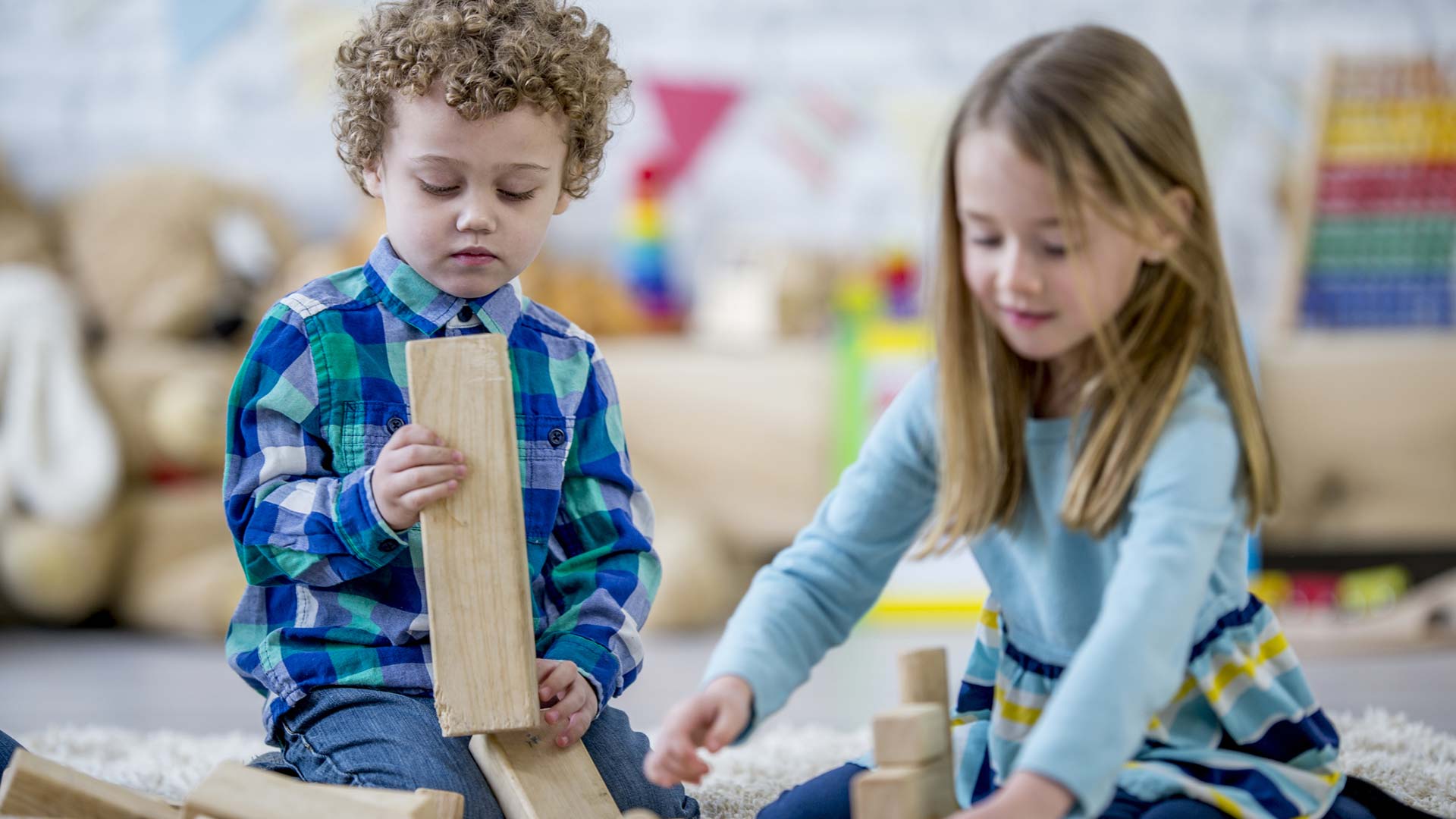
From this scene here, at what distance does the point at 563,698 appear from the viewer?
0.91 metres

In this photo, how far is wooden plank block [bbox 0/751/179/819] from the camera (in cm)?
79

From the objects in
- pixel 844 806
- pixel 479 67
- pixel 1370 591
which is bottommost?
pixel 1370 591

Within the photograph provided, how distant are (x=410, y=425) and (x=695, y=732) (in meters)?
0.24

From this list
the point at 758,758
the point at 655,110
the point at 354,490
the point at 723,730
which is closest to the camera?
the point at 723,730

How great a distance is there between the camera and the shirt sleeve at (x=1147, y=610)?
670 millimetres

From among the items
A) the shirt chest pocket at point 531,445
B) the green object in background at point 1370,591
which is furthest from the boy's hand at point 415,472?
the green object in background at point 1370,591

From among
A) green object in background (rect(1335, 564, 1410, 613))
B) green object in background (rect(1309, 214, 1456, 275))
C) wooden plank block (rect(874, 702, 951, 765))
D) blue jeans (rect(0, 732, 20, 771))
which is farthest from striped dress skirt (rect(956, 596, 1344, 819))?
green object in background (rect(1309, 214, 1456, 275))

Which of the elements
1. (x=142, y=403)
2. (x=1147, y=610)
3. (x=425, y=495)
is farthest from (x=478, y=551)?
(x=142, y=403)

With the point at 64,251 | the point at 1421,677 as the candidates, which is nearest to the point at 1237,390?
the point at 1421,677

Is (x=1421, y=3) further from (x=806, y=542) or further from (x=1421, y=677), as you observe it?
(x=806, y=542)

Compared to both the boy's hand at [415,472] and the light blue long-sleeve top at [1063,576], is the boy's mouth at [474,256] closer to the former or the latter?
the boy's hand at [415,472]

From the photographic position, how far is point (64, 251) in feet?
7.79

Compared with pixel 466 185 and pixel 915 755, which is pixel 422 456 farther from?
pixel 915 755

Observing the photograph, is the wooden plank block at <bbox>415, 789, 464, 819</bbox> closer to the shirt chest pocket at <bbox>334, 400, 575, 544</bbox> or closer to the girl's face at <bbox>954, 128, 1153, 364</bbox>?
the shirt chest pocket at <bbox>334, 400, 575, 544</bbox>
